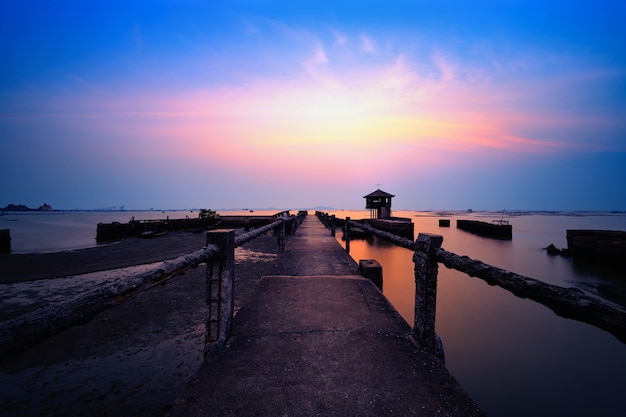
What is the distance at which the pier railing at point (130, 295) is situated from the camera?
99 cm

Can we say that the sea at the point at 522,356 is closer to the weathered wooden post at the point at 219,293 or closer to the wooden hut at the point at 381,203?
the weathered wooden post at the point at 219,293

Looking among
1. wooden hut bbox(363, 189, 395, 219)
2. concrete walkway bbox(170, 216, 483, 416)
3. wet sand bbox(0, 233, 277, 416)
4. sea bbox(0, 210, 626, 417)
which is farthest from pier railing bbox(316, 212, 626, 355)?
wooden hut bbox(363, 189, 395, 219)

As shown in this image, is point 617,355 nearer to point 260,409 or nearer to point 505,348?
point 505,348

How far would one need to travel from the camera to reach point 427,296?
2410mm

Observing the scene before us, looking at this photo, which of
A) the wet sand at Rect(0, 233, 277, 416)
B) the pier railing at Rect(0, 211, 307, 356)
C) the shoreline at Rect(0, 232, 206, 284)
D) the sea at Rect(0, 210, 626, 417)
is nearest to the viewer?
the pier railing at Rect(0, 211, 307, 356)

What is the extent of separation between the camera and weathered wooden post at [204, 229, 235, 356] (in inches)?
95.3

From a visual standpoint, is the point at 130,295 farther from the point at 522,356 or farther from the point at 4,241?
the point at 4,241

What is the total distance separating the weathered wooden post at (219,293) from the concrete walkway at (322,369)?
15cm

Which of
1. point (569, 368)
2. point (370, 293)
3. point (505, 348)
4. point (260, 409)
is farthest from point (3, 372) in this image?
point (569, 368)

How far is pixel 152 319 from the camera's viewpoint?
556 cm

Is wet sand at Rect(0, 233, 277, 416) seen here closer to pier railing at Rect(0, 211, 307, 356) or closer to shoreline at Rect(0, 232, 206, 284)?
pier railing at Rect(0, 211, 307, 356)

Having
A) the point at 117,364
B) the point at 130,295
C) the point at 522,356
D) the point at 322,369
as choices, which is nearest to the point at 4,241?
the point at 117,364

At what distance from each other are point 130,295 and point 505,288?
219 centimetres

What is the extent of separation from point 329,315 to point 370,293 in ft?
3.24
